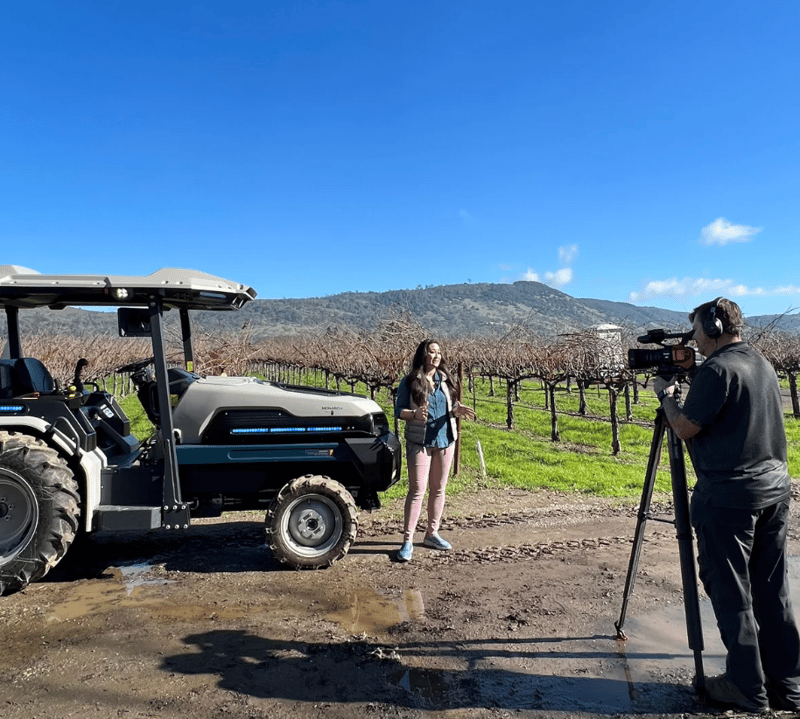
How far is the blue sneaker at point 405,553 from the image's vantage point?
5.11 m

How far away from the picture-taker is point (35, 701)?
300 cm

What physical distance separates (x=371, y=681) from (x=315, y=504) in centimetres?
197

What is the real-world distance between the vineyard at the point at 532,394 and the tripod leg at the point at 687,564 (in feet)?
17.4

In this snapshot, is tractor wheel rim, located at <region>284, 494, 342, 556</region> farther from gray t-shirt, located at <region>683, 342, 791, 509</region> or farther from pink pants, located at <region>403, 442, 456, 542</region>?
gray t-shirt, located at <region>683, 342, 791, 509</region>

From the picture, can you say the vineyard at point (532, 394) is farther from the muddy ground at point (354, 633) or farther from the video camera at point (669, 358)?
the video camera at point (669, 358)

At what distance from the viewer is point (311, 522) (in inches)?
197

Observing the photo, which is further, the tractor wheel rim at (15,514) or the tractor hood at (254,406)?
the tractor hood at (254,406)

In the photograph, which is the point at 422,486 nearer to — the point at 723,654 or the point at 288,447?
the point at 288,447

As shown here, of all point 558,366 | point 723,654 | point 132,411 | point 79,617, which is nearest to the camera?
point 723,654

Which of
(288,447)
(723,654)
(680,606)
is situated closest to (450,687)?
(723,654)

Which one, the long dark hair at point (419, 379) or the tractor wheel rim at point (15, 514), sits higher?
the long dark hair at point (419, 379)

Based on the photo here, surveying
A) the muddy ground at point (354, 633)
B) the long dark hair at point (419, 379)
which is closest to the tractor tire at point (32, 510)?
the muddy ground at point (354, 633)

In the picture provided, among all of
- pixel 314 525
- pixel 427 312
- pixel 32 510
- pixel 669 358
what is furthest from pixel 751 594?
pixel 427 312

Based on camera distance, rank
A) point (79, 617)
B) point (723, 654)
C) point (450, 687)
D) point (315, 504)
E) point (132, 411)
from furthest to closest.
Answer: point (132, 411), point (315, 504), point (79, 617), point (723, 654), point (450, 687)
